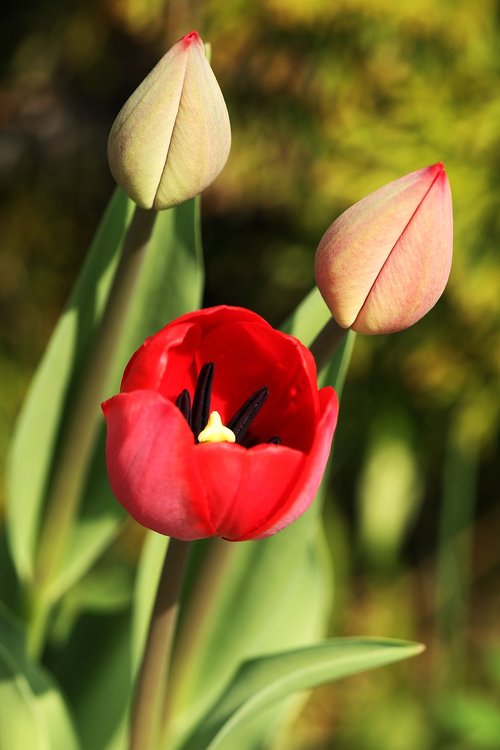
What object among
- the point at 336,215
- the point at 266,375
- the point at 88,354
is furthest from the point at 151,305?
the point at 336,215

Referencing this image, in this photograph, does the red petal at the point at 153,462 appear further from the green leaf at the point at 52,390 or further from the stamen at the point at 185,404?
the green leaf at the point at 52,390

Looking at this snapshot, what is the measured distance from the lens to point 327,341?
1.51ft

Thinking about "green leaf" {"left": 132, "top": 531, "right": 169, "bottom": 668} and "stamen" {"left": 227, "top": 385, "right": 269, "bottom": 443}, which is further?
"green leaf" {"left": 132, "top": 531, "right": 169, "bottom": 668}

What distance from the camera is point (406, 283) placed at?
1.32ft

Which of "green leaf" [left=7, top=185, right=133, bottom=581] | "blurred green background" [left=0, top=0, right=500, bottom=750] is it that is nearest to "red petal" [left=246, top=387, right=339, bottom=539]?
"green leaf" [left=7, top=185, right=133, bottom=581]

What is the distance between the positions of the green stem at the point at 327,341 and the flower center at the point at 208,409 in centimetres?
3

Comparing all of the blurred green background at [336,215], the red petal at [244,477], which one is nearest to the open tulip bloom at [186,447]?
the red petal at [244,477]

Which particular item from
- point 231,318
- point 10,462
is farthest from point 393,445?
point 231,318

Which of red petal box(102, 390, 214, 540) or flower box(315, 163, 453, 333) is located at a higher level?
flower box(315, 163, 453, 333)

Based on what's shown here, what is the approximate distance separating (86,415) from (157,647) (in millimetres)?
141

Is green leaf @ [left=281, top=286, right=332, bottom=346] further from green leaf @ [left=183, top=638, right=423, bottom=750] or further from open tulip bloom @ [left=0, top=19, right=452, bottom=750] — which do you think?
green leaf @ [left=183, top=638, right=423, bottom=750]

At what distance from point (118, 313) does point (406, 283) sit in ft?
0.54

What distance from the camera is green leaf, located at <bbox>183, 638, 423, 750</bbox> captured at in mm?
493

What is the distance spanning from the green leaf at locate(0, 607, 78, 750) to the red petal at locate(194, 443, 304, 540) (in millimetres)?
198
